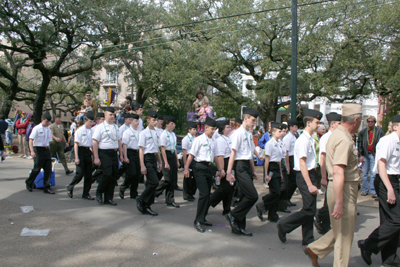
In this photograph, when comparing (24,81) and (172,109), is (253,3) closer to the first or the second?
(172,109)

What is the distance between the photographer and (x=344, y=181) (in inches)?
145

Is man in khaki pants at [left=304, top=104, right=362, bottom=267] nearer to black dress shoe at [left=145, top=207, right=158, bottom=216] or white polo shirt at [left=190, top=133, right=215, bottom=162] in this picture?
white polo shirt at [left=190, top=133, right=215, bottom=162]

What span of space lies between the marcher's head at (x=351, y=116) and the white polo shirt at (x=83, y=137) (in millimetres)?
5868

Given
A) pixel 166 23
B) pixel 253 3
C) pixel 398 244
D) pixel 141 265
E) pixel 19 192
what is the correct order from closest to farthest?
pixel 141 265 < pixel 398 244 < pixel 19 192 < pixel 253 3 < pixel 166 23

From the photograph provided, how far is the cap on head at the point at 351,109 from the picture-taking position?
374 centimetres

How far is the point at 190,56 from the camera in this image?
2070cm

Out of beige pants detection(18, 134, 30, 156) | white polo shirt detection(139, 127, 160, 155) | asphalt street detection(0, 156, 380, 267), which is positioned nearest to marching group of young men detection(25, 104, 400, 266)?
white polo shirt detection(139, 127, 160, 155)

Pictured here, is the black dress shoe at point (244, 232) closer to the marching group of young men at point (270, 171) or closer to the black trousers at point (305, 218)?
the marching group of young men at point (270, 171)

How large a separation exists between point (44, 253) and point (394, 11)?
16.5m

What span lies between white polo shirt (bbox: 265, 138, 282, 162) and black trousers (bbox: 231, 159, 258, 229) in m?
1.07

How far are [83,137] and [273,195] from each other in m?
4.49

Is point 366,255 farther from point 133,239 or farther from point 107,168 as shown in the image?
point 107,168

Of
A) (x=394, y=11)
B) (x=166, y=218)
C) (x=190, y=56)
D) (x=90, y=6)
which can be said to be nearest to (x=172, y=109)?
(x=190, y=56)

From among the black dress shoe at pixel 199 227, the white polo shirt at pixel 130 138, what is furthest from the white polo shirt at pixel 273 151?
the white polo shirt at pixel 130 138
